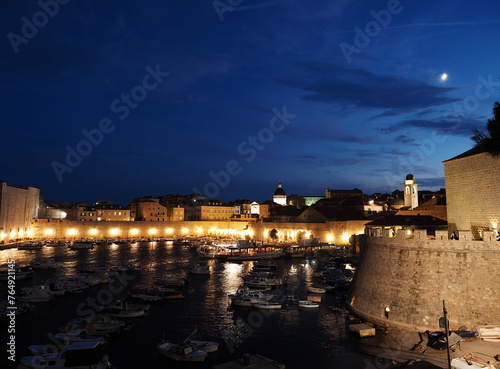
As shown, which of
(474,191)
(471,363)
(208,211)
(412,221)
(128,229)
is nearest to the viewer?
(471,363)

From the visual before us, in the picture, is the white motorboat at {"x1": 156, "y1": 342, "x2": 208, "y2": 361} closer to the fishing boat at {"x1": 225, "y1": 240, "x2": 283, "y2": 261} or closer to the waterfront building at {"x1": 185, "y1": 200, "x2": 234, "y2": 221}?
the fishing boat at {"x1": 225, "y1": 240, "x2": 283, "y2": 261}

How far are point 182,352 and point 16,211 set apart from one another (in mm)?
59060

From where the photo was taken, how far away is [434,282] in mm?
15406

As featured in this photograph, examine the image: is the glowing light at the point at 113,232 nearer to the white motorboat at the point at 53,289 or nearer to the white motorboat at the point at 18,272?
the white motorboat at the point at 18,272

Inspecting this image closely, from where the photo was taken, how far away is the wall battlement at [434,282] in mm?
14605

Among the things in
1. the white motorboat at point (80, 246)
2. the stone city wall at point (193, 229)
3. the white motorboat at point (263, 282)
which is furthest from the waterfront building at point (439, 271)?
the white motorboat at point (80, 246)

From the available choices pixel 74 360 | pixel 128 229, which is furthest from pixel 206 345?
pixel 128 229

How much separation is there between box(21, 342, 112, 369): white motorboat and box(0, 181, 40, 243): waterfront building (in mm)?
51473

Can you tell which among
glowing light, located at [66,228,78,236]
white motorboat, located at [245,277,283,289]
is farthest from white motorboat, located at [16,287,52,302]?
glowing light, located at [66,228,78,236]

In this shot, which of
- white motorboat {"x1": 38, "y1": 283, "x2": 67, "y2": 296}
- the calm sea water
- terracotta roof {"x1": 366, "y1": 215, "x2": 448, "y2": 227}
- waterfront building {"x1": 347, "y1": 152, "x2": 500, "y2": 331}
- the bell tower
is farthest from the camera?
the bell tower

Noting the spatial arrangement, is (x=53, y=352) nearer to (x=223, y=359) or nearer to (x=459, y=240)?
(x=223, y=359)

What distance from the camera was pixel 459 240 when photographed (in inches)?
605

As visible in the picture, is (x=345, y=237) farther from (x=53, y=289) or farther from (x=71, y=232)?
(x=71, y=232)

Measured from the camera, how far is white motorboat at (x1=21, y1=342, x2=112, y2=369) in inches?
523
